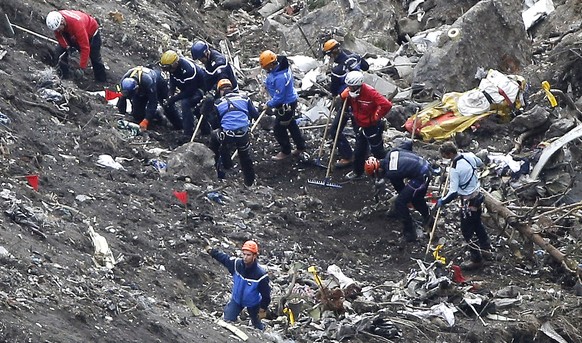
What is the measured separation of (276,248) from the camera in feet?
40.8

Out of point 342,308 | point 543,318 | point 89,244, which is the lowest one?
point 543,318

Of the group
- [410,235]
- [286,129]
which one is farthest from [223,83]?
[410,235]

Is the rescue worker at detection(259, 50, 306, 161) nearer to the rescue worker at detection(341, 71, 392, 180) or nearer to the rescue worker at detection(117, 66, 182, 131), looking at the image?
the rescue worker at detection(341, 71, 392, 180)

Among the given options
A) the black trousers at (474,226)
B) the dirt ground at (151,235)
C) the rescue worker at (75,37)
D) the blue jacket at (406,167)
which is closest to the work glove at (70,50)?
the rescue worker at (75,37)

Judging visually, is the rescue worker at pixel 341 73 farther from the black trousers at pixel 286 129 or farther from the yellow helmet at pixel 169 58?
the yellow helmet at pixel 169 58

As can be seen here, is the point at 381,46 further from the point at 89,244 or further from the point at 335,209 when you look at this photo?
the point at 89,244

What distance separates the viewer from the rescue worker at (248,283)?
971 centimetres

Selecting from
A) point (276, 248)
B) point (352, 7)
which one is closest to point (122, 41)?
point (352, 7)

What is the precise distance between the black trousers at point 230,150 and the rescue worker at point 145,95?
894mm

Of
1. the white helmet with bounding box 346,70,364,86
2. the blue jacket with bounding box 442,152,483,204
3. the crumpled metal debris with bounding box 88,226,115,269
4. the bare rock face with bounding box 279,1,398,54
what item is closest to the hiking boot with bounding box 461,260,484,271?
the blue jacket with bounding box 442,152,483,204

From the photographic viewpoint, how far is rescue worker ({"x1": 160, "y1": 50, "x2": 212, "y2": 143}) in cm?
1423

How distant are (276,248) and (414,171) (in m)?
1.82

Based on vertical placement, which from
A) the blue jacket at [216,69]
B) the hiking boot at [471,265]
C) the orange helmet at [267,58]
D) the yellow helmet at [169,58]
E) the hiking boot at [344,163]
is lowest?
the hiking boot at [471,265]

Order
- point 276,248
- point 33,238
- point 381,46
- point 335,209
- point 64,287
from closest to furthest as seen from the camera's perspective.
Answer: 1. point 64,287
2. point 33,238
3. point 276,248
4. point 335,209
5. point 381,46
